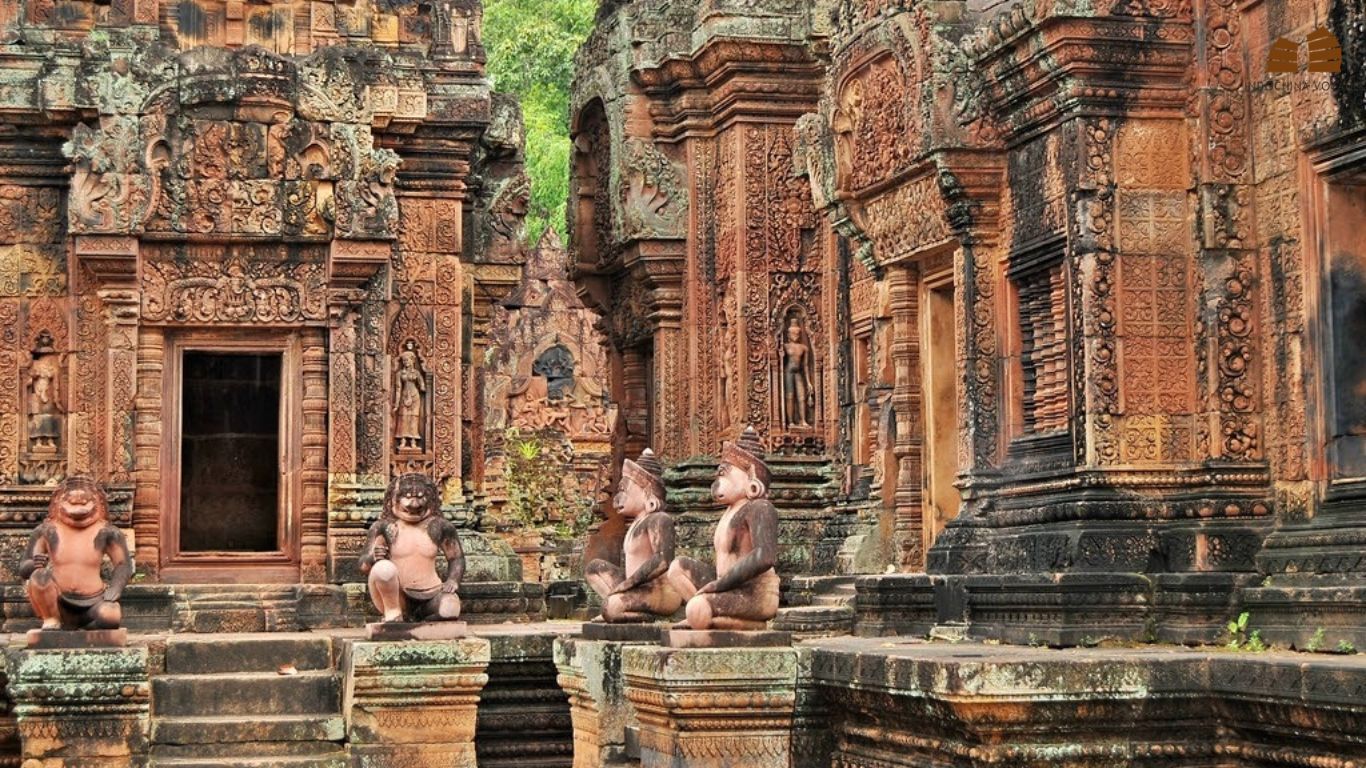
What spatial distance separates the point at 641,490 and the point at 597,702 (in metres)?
1.22

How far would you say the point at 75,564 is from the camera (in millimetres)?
13648

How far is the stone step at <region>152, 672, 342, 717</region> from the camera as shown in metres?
14.3

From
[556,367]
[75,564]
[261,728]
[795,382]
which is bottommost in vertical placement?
[261,728]

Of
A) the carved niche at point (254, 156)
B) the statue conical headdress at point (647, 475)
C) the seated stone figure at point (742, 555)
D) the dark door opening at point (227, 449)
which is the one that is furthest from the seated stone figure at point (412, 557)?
the dark door opening at point (227, 449)

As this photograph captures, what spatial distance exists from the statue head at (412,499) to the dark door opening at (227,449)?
3.58 m

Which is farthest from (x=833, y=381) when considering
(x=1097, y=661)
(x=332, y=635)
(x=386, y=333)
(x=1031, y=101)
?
(x=1097, y=661)

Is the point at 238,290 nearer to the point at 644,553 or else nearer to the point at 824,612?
the point at 824,612

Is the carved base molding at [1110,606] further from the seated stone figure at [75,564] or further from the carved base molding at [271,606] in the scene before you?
the carved base molding at [271,606]

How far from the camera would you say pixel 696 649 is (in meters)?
11.3

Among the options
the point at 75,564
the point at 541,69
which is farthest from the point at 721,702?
the point at 541,69

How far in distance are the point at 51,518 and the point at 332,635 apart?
241 cm

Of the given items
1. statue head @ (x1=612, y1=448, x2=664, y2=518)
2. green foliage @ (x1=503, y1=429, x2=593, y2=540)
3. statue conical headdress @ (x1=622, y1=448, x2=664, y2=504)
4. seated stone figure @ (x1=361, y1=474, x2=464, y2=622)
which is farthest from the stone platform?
green foliage @ (x1=503, y1=429, x2=593, y2=540)

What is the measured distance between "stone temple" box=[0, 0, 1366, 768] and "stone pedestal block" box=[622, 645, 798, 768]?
20mm

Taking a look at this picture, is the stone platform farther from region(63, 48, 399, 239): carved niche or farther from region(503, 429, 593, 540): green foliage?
region(503, 429, 593, 540): green foliage
